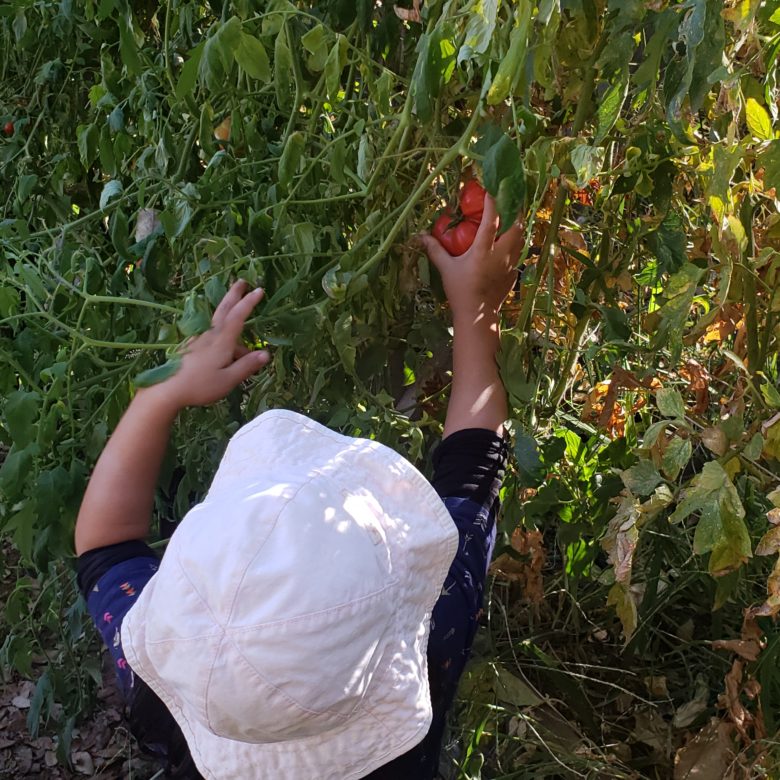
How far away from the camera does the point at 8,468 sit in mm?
968

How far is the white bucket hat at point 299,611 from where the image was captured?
2.41 feet

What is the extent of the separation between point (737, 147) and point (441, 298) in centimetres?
36

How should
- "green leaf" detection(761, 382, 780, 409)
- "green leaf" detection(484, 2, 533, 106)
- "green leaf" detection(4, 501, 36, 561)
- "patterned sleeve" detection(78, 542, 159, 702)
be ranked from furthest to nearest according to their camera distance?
"green leaf" detection(4, 501, 36, 561)
"patterned sleeve" detection(78, 542, 159, 702)
"green leaf" detection(761, 382, 780, 409)
"green leaf" detection(484, 2, 533, 106)

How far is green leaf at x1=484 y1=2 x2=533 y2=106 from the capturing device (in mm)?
634

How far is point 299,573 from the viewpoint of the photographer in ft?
2.41

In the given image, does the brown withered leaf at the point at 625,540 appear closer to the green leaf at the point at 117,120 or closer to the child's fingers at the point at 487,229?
the child's fingers at the point at 487,229

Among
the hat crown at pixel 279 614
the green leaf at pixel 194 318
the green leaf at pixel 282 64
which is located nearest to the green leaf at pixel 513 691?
the hat crown at pixel 279 614

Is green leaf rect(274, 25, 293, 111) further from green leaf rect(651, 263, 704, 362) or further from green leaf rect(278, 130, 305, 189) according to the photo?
green leaf rect(651, 263, 704, 362)

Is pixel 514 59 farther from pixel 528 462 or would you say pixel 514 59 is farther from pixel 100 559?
pixel 100 559

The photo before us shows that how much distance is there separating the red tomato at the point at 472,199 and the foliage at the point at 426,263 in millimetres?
23

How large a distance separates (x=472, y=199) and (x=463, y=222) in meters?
0.04

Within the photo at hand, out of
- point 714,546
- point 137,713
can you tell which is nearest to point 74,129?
point 137,713

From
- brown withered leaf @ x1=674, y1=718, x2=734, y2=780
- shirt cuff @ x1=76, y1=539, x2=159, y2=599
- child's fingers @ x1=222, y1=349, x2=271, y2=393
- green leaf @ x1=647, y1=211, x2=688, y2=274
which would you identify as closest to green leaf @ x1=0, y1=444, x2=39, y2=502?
shirt cuff @ x1=76, y1=539, x2=159, y2=599

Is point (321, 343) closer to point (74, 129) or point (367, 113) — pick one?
point (367, 113)
